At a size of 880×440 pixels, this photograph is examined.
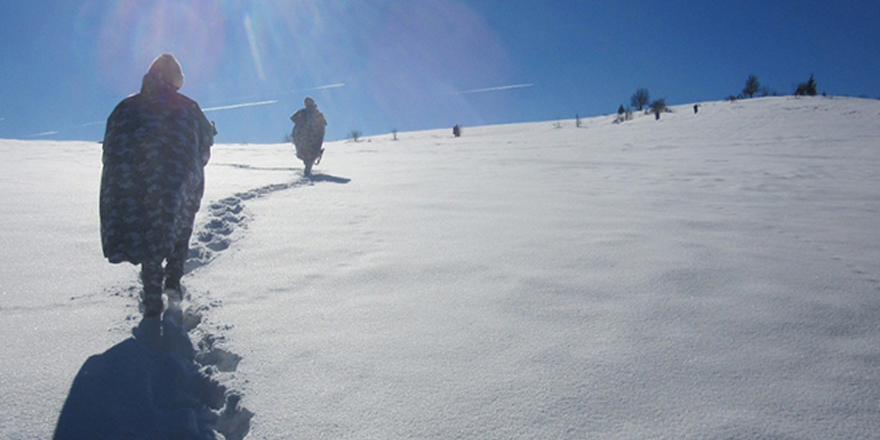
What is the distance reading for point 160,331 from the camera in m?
2.09

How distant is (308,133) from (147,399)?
26.2ft

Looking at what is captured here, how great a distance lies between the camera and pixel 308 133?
9078 millimetres

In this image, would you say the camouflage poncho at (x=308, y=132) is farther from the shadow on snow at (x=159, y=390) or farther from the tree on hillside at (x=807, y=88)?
the tree on hillside at (x=807, y=88)

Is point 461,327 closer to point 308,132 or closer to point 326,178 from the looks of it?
point 326,178

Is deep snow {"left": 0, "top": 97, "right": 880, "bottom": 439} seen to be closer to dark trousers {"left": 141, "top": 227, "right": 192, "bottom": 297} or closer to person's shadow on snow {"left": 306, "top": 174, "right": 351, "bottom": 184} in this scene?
dark trousers {"left": 141, "top": 227, "right": 192, "bottom": 297}

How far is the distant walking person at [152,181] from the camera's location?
81.6 inches

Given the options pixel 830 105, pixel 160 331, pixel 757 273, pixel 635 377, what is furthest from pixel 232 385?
pixel 830 105

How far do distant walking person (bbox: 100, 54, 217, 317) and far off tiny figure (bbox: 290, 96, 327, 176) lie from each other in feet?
21.2

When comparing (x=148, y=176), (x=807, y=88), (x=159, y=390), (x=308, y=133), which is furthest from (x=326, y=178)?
(x=807, y=88)

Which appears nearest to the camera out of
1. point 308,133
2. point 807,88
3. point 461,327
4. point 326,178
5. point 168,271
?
point 461,327

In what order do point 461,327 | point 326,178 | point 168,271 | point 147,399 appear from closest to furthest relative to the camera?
point 147,399, point 461,327, point 168,271, point 326,178

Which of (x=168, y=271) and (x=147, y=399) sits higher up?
(x=168, y=271)

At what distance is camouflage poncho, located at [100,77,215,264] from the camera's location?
6.78 ft

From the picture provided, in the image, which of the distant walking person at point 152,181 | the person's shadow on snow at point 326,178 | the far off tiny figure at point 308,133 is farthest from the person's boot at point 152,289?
the far off tiny figure at point 308,133
